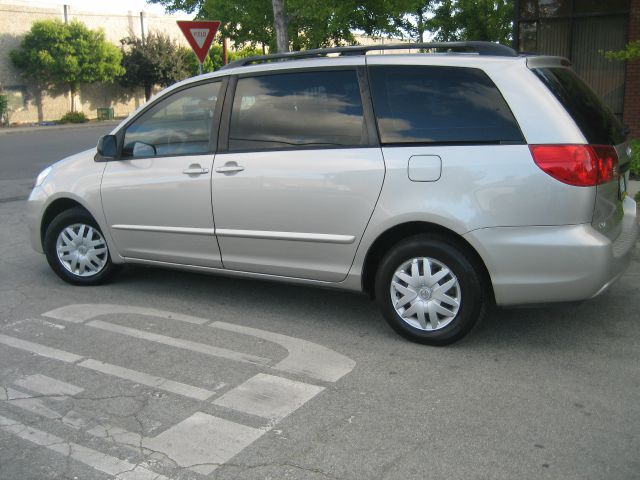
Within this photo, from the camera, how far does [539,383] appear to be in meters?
4.12

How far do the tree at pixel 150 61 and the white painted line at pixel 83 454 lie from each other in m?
39.0

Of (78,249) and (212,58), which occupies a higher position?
(212,58)

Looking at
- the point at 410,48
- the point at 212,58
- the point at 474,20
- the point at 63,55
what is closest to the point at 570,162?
the point at 410,48

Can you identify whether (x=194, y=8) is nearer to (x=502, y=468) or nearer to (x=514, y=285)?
(x=514, y=285)

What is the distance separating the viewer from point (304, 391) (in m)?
4.09

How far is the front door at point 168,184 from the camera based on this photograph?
215 inches

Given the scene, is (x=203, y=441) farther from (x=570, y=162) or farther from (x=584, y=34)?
(x=584, y=34)

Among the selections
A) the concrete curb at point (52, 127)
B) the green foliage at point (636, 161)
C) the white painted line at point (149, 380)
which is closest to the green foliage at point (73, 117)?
the concrete curb at point (52, 127)

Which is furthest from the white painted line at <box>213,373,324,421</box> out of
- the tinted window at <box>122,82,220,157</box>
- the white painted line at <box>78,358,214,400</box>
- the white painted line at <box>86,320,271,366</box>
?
the tinted window at <box>122,82,220,157</box>

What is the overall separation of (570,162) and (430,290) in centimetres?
114

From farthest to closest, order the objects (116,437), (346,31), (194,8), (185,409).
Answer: (194,8), (346,31), (185,409), (116,437)

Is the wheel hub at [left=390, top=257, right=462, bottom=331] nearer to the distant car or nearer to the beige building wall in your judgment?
the distant car

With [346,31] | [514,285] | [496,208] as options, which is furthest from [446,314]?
→ [346,31]

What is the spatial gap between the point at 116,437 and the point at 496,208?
2.46 meters
